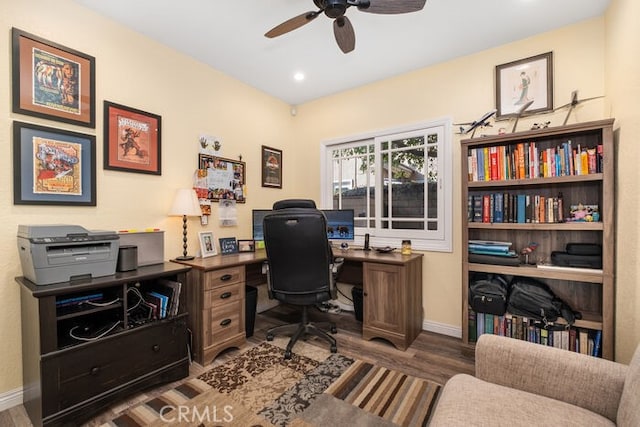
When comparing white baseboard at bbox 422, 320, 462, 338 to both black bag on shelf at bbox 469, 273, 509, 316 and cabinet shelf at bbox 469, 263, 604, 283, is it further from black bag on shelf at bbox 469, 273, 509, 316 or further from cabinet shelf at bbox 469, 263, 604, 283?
cabinet shelf at bbox 469, 263, 604, 283

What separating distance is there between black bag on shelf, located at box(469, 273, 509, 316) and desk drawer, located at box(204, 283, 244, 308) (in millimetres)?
1944

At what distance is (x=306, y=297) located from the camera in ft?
7.78

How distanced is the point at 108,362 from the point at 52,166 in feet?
4.37

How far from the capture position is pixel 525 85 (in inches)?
96.4

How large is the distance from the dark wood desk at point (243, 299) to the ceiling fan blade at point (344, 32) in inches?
68.1

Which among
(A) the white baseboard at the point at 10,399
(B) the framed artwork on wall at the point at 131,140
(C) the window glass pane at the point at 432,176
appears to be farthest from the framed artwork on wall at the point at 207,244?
(C) the window glass pane at the point at 432,176

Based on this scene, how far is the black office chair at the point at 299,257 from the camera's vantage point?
2262mm

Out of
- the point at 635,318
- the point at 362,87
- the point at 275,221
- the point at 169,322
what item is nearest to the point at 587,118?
the point at 635,318

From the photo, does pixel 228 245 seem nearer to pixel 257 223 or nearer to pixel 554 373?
pixel 257 223

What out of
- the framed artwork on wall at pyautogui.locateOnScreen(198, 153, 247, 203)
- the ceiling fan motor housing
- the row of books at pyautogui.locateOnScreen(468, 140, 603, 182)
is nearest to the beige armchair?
the row of books at pyautogui.locateOnScreen(468, 140, 603, 182)

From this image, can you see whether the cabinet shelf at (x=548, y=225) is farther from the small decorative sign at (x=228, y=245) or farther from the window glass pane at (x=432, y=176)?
the small decorative sign at (x=228, y=245)

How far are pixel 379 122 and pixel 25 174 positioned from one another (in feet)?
9.91

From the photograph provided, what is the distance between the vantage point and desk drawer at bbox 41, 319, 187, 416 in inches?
60.1

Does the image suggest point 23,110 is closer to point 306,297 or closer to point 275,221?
point 275,221
